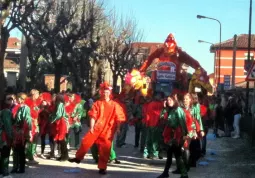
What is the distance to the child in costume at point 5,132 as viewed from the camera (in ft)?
36.4

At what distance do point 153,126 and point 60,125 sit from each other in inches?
90.3

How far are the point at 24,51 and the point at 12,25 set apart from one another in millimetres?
13786

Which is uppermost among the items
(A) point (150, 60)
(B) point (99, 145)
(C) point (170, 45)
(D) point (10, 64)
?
(D) point (10, 64)

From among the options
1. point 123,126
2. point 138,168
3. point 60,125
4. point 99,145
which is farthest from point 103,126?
point 123,126

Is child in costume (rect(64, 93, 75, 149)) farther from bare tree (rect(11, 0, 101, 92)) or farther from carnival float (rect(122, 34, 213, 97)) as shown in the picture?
bare tree (rect(11, 0, 101, 92))

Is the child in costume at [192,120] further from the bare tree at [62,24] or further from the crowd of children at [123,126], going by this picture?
the bare tree at [62,24]

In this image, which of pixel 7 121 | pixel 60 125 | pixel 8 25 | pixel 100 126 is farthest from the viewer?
pixel 8 25

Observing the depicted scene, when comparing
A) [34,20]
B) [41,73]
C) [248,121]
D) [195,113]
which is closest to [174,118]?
[195,113]

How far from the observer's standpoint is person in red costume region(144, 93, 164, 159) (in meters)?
15.0

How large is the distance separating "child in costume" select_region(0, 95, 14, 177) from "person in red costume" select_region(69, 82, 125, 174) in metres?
1.67

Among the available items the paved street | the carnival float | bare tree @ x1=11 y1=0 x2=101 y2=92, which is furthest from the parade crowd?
bare tree @ x1=11 y1=0 x2=101 y2=92

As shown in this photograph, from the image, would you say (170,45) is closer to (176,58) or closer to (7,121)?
(176,58)

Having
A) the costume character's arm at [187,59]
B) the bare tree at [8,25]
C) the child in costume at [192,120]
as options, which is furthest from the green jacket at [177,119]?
the bare tree at [8,25]

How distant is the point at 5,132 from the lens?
11.1 meters
